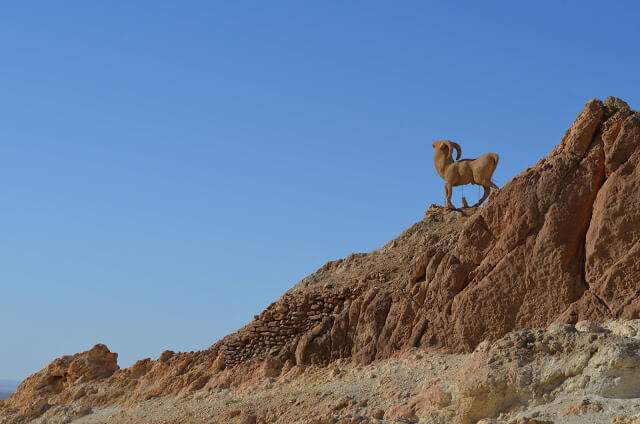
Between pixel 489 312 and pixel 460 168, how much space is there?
21.1 ft

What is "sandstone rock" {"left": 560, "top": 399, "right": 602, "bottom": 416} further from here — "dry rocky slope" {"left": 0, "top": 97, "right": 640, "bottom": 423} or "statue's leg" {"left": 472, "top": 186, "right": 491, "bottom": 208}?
"statue's leg" {"left": 472, "top": 186, "right": 491, "bottom": 208}

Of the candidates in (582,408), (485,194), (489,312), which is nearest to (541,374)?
(582,408)

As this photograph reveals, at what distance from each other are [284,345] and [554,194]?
267 inches

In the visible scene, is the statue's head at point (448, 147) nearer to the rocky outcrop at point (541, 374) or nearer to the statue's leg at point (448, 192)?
the statue's leg at point (448, 192)

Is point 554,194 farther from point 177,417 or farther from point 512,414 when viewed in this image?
point 177,417

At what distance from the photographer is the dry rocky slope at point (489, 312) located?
13.3 metres

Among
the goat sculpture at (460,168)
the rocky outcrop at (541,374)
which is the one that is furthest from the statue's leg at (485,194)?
the rocky outcrop at (541,374)

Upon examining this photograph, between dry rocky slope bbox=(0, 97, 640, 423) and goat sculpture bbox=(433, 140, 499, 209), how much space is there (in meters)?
1.12

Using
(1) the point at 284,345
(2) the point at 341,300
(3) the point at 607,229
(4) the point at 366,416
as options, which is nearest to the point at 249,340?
(1) the point at 284,345

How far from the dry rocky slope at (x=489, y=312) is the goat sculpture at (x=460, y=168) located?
1.12 metres

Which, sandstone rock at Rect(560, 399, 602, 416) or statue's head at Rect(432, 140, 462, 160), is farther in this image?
statue's head at Rect(432, 140, 462, 160)

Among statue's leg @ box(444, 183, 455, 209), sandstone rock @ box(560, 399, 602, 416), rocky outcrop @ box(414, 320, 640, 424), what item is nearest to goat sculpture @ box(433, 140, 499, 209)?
statue's leg @ box(444, 183, 455, 209)

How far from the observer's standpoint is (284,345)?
20.6 meters

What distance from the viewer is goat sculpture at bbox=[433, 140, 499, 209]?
22531mm
